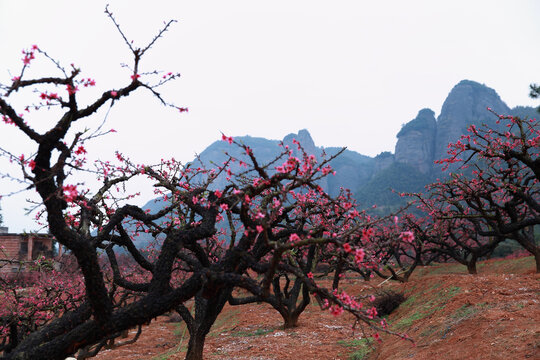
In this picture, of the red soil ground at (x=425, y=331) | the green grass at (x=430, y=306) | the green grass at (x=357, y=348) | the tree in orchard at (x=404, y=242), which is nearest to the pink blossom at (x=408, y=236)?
the red soil ground at (x=425, y=331)

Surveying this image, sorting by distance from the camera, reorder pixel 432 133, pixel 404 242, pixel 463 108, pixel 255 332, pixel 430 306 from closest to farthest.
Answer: pixel 404 242, pixel 430 306, pixel 255 332, pixel 463 108, pixel 432 133

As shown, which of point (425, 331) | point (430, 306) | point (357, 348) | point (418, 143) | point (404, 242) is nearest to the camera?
point (425, 331)

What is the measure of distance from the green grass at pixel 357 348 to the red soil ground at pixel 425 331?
0.03m

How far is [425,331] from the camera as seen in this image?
977cm

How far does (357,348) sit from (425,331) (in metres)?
2.38

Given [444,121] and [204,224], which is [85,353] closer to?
[204,224]

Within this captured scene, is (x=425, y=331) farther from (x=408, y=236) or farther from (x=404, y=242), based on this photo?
(x=408, y=236)

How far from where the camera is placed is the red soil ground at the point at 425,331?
24.1 ft

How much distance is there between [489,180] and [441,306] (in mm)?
4754

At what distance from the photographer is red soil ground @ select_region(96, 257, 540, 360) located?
24.1 ft

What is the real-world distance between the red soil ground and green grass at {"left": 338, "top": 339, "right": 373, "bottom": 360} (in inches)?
1.2

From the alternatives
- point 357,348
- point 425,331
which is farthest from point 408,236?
point 357,348

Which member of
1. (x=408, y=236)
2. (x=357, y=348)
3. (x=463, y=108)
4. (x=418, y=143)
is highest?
(x=463, y=108)

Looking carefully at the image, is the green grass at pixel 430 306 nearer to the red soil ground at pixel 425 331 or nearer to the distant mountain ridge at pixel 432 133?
the red soil ground at pixel 425 331
